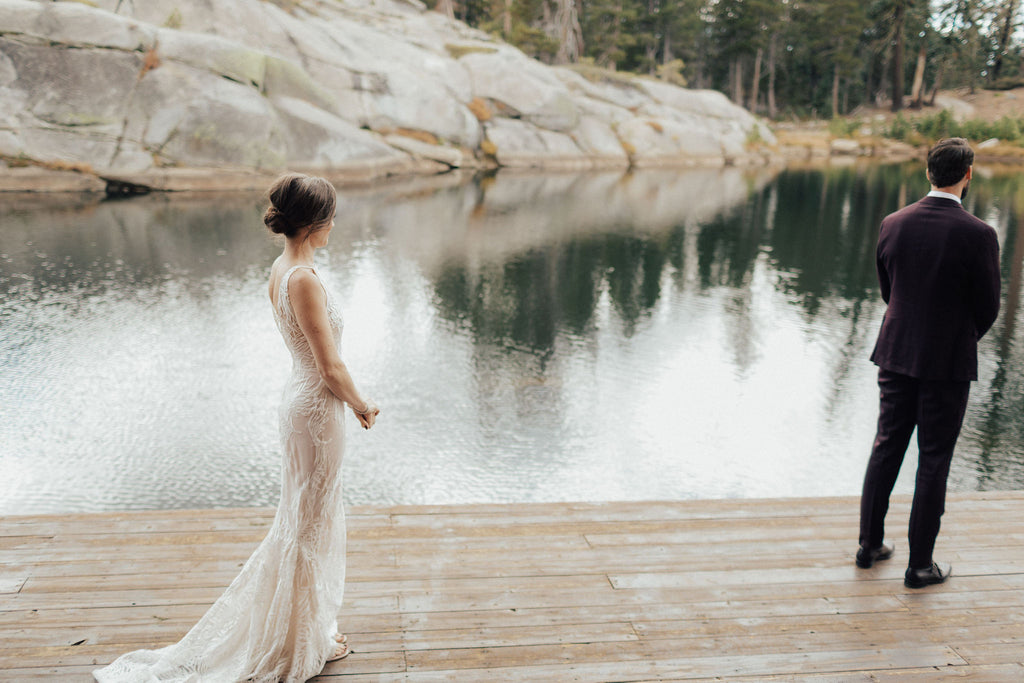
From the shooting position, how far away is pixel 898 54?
169 feet

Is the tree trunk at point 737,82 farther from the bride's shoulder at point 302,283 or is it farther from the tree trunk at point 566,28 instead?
the bride's shoulder at point 302,283

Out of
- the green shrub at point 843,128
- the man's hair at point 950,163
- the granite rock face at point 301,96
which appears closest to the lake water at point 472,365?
the man's hair at point 950,163

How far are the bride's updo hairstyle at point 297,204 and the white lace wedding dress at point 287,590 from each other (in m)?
0.27

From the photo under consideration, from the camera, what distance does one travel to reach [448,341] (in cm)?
1021

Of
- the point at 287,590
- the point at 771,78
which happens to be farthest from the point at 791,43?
the point at 287,590

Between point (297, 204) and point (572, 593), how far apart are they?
2025mm

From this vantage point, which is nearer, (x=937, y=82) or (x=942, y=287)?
(x=942, y=287)

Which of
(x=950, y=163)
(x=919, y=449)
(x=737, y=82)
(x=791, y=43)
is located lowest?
(x=919, y=449)

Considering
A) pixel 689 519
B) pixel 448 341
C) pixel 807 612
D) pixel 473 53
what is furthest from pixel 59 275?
pixel 473 53

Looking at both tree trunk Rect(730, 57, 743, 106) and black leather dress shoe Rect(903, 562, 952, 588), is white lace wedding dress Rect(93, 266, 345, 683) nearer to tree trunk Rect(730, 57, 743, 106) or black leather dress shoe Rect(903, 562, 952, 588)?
black leather dress shoe Rect(903, 562, 952, 588)

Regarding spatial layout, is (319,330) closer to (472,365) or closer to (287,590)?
(287,590)

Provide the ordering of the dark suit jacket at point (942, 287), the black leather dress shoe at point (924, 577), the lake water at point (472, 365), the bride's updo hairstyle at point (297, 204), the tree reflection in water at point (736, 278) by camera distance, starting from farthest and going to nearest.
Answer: the tree reflection in water at point (736, 278) → the lake water at point (472, 365) → the black leather dress shoe at point (924, 577) → the dark suit jacket at point (942, 287) → the bride's updo hairstyle at point (297, 204)

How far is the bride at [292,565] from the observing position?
2695 mm

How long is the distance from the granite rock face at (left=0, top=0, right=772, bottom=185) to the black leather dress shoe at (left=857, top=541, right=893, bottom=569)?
23322 millimetres
